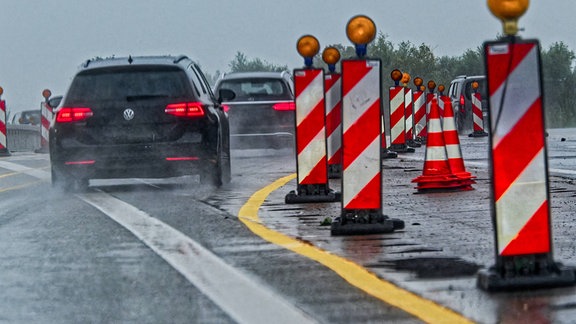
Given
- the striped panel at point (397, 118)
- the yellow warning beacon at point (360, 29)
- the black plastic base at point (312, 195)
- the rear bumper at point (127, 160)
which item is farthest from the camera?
the striped panel at point (397, 118)

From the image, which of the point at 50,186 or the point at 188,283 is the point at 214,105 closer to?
the point at 50,186

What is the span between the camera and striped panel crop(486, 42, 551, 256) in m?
6.39

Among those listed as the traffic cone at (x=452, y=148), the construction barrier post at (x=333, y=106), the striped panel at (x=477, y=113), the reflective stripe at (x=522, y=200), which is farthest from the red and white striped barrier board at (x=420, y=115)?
the reflective stripe at (x=522, y=200)

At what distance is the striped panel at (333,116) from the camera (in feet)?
44.3

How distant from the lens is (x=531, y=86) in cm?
643

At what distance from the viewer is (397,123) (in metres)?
24.1

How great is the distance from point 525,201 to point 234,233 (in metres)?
3.28

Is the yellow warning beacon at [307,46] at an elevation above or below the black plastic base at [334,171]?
above

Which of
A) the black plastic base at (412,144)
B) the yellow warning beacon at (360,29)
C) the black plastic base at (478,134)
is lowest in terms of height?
the black plastic base at (412,144)

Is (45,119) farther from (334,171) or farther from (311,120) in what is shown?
(311,120)

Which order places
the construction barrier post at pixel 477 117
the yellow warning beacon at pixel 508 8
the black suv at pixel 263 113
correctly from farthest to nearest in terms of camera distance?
1. the construction barrier post at pixel 477 117
2. the black suv at pixel 263 113
3. the yellow warning beacon at pixel 508 8

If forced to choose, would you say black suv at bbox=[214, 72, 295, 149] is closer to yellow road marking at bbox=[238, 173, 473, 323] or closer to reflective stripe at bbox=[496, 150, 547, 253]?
yellow road marking at bbox=[238, 173, 473, 323]

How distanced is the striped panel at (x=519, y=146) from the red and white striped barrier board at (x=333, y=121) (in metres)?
6.31

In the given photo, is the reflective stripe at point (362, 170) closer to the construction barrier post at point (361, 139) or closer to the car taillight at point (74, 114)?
the construction barrier post at point (361, 139)
